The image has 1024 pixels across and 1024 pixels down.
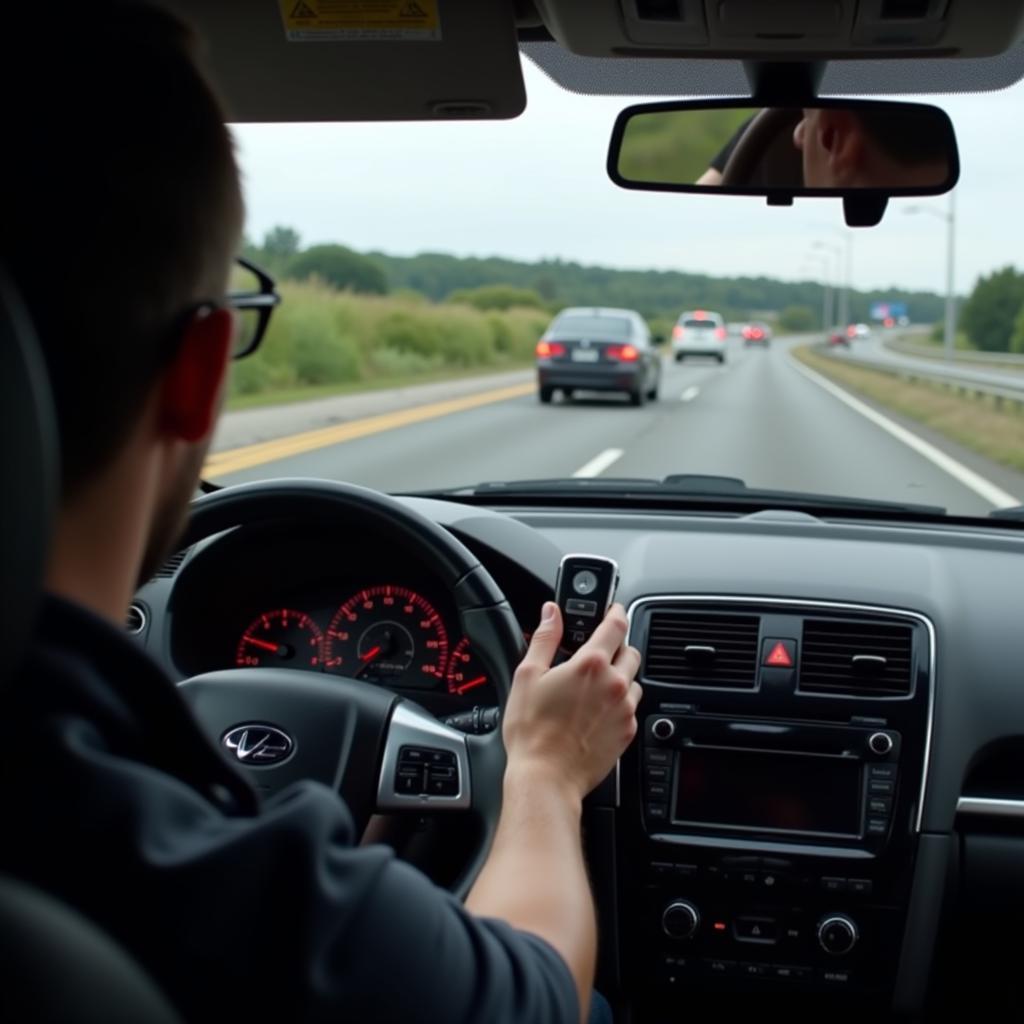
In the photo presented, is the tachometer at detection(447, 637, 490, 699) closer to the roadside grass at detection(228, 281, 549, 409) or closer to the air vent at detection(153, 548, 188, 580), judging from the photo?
the air vent at detection(153, 548, 188, 580)

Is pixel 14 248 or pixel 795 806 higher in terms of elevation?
pixel 14 248

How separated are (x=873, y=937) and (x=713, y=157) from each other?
1.90m

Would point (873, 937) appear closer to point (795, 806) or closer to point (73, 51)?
point (795, 806)

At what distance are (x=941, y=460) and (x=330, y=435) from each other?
20.2ft

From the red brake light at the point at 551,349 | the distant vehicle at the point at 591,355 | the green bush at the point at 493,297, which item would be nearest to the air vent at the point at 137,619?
the distant vehicle at the point at 591,355

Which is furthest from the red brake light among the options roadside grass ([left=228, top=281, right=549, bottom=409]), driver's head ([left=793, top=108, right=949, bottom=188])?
driver's head ([left=793, top=108, right=949, bottom=188])

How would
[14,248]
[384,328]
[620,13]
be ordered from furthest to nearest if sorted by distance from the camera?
[384,328] < [620,13] < [14,248]

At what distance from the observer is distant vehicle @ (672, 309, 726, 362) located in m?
45.0

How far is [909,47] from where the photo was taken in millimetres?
3215

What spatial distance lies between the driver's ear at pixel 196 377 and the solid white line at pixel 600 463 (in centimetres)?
1009

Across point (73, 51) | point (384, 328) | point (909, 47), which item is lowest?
point (384, 328)

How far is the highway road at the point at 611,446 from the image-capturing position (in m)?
11.3

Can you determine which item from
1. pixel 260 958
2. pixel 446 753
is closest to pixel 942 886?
pixel 446 753

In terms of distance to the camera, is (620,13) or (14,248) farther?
(620,13)
